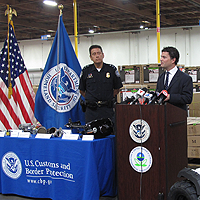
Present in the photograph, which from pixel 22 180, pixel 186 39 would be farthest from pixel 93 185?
pixel 186 39

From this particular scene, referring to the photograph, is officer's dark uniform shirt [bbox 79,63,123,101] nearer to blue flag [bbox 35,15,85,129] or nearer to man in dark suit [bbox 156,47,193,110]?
blue flag [bbox 35,15,85,129]

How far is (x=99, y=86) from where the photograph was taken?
345 centimetres

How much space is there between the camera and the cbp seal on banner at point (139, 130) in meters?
2.49

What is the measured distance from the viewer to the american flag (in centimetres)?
406

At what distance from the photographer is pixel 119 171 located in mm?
2652

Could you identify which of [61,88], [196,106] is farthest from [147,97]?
[196,106]

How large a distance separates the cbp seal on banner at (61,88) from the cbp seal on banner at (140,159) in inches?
50.9

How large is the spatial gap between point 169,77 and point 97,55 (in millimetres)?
872

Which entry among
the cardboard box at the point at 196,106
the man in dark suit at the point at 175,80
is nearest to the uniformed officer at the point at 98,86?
the man in dark suit at the point at 175,80

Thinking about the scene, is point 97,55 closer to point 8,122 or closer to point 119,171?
point 119,171

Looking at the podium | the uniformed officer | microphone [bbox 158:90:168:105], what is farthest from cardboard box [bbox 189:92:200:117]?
microphone [bbox 158:90:168:105]

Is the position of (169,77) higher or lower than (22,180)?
higher

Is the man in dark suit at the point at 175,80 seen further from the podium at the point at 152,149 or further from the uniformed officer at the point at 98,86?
the uniformed officer at the point at 98,86

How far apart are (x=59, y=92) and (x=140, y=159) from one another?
1.48m
